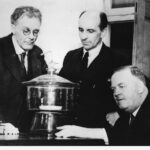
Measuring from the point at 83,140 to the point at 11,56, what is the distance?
0.94m

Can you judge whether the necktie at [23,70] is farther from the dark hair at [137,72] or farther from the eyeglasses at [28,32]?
the dark hair at [137,72]

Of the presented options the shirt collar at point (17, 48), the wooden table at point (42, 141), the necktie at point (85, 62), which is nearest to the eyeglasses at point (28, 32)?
the shirt collar at point (17, 48)

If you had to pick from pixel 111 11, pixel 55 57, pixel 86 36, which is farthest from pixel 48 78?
pixel 111 11

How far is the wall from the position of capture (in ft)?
10.7

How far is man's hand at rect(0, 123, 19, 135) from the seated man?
1.28ft

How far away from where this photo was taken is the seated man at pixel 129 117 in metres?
3.13

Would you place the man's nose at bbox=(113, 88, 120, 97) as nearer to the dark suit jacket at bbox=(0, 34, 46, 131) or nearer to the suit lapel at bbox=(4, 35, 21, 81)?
the dark suit jacket at bbox=(0, 34, 46, 131)

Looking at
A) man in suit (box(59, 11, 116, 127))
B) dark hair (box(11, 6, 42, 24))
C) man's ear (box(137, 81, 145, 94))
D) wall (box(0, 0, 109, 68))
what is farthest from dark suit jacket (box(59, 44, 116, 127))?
dark hair (box(11, 6, 42, 24))

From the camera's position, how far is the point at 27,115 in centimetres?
320

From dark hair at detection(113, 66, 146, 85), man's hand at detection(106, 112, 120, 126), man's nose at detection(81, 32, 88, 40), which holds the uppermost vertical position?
man's nose at detection(81, 32, 88, 40)

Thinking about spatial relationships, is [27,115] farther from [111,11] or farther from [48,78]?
[111,11]

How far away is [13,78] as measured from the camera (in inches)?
129

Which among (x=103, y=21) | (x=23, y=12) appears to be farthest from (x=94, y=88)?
(x=23, y=12)

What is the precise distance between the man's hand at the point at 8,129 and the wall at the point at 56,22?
639 millimetres
